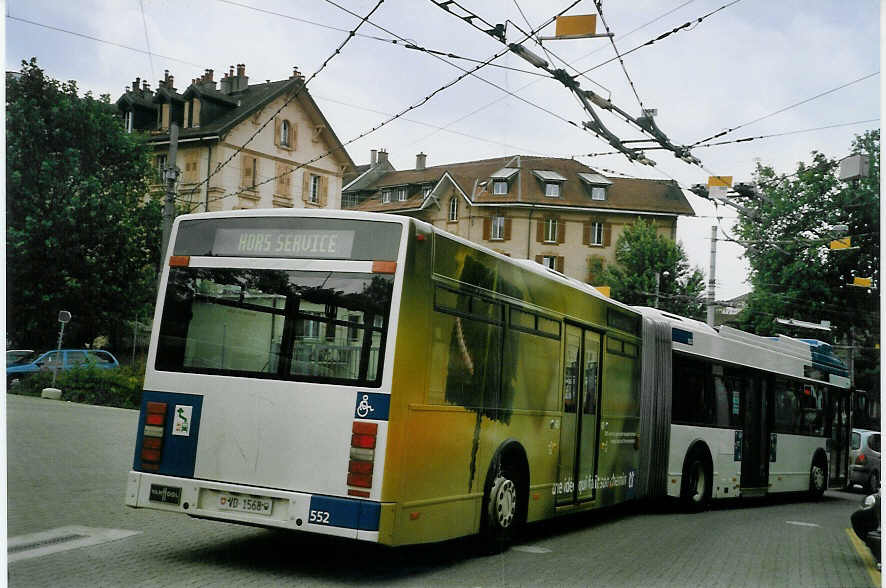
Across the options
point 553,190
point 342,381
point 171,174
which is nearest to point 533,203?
point 553,190

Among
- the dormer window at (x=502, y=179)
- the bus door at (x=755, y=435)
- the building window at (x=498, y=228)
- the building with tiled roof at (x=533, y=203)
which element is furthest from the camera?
the bus door at (x=755, y=435)

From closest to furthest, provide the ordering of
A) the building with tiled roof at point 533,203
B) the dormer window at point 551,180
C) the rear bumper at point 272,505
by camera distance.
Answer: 1. the rear bumper at point 272,505
2. the building with tiled roof at point 533,203
3. the dormer window at point 551,180

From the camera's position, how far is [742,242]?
39.9 feet

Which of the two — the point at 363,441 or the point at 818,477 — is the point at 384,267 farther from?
the point at 818,477

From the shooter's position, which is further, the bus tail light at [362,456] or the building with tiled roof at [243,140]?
the building with tiled roof at [243,140]

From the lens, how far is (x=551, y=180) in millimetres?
11758

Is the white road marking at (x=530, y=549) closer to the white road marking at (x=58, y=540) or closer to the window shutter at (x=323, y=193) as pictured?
the white road marking at (x=58, y=540)

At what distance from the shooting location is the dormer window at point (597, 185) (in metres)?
12.2

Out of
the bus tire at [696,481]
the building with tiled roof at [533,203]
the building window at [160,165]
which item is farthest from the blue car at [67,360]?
the bus tire at [696,481]

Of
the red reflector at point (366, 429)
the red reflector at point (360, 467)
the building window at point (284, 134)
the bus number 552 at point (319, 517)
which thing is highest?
the building window at point (284, 134)

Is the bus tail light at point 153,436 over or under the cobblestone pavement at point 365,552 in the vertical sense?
over

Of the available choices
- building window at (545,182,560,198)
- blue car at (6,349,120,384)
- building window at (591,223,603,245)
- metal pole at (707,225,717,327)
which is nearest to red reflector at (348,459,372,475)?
blue car at (6,349,120,384)

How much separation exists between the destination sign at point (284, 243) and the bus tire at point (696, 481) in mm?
7866

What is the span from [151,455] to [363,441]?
1643mm
